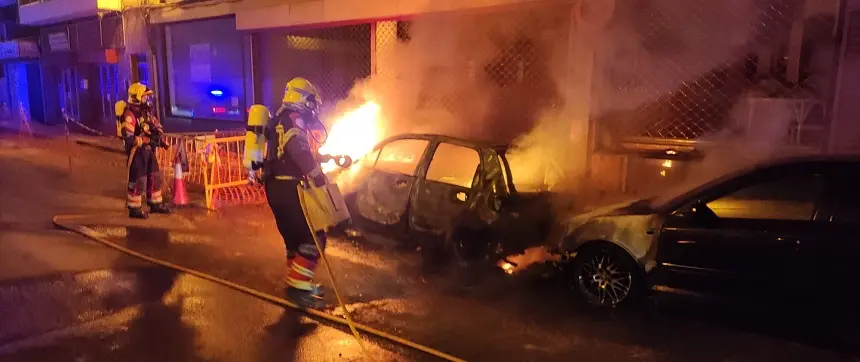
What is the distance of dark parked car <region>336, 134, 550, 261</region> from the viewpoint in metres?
6.21

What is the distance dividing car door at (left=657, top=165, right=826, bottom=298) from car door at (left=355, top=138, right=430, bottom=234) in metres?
2.69

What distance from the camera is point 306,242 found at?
210 inches

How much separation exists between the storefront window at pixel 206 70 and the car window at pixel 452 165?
912cm

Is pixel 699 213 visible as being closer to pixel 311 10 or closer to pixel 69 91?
pixel 311 10

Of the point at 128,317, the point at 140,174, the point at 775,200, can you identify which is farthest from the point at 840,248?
the point at 140,174

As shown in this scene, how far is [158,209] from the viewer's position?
8.77 m

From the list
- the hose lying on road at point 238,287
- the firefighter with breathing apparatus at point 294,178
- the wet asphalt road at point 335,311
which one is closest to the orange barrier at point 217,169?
the hose lying on road at point 238,287

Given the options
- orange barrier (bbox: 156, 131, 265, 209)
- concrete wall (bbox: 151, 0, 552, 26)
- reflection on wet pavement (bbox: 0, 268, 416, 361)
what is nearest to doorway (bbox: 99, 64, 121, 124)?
concrete wall (bbox: 151, 0, 552, 26)

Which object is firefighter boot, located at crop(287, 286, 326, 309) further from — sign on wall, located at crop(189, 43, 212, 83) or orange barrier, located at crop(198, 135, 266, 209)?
sign on wall, located at crop(189, 43, 212, 83)

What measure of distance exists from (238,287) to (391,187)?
6.28 feet

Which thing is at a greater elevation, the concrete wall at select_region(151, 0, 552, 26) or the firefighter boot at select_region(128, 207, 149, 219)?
the concrete wall at select_region(151, 0, 552, 26)

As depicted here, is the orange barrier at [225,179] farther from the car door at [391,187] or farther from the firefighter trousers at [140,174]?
the car door at [391,187]

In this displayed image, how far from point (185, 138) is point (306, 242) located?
6028 mm

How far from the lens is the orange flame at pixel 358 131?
32.1ft
